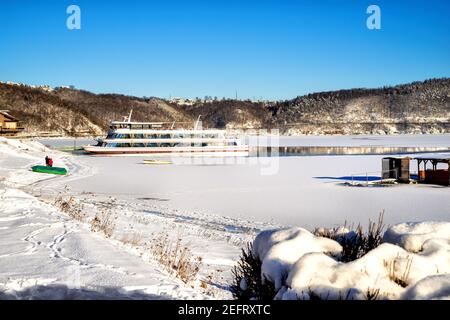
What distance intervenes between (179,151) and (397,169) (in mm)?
35535

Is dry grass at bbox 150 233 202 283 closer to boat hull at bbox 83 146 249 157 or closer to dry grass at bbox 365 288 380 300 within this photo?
dry grass at bbox 365 288 380 300

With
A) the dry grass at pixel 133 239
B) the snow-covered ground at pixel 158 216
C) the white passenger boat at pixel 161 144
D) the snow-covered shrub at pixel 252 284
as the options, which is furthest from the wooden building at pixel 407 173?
the white passenger boat at pixel 161 144

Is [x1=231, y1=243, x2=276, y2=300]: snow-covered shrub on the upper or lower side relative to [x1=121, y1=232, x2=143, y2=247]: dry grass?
upper

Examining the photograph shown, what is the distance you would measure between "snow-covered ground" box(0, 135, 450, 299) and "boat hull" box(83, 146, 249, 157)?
64.4 feet

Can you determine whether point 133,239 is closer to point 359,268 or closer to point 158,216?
point 158,216

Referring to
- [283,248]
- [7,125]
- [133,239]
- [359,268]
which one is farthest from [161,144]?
[359,268]

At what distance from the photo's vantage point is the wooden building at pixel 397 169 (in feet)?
90.4

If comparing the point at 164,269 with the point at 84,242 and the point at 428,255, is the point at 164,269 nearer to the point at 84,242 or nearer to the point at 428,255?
the point at 84,242

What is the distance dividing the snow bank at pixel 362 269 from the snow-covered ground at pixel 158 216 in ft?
5.89

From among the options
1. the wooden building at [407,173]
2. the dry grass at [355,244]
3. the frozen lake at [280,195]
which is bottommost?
the frozen lake at [280,195]

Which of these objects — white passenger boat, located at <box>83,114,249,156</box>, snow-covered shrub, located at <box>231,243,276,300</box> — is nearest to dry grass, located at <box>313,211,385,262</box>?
snow-covered shrub, located at <box>231,243,276,300</box>

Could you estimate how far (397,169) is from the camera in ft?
91.1

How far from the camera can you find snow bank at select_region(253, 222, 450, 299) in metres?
3.87

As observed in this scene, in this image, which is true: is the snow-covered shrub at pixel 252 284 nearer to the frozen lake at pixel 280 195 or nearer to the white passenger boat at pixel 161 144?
the frozen lake at pixel 280 195
